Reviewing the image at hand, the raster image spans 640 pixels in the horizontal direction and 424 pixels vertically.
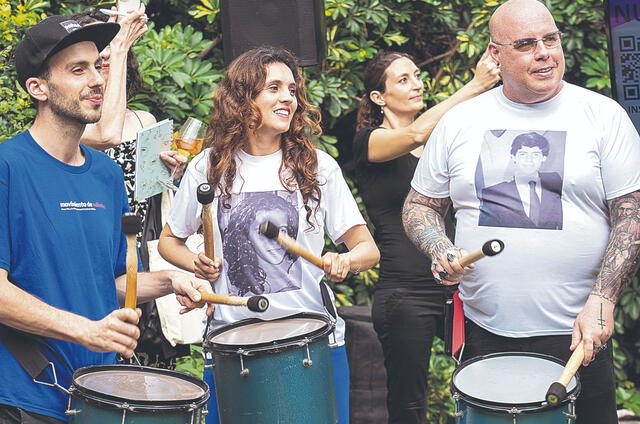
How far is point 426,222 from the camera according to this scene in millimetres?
3809

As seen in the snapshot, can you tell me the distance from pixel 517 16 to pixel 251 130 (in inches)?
39.6

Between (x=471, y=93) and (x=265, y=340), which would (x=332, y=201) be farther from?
(x=471, y=93)

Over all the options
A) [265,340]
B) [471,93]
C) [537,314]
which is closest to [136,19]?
[471,93]

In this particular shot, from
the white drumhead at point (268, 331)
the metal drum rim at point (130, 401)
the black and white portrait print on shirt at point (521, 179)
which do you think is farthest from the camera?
the black and white portrait print on shirt at point (521, 179)

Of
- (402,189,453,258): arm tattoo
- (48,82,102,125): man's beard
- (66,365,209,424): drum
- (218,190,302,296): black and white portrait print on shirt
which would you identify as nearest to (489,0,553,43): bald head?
(402,189,453,258): arm tattoo

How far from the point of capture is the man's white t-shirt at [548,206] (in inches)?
Answer: 138

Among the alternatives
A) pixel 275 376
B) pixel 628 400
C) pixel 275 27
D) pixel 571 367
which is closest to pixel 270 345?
pixel 275 376

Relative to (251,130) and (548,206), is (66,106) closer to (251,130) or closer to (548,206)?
(251,130)

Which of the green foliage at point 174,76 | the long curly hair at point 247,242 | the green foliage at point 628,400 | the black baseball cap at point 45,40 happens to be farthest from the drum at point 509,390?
the green foliage at point 628,400

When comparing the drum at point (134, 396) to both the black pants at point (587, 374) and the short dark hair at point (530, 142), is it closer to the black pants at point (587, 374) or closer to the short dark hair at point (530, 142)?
the black pants at point (587, 374)

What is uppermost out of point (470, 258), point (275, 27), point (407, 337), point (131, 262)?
point (275, 27)

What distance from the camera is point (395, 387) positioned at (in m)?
4.77

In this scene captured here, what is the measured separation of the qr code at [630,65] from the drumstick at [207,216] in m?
1.98

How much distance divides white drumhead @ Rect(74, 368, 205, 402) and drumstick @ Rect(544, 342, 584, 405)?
37.4 inches
